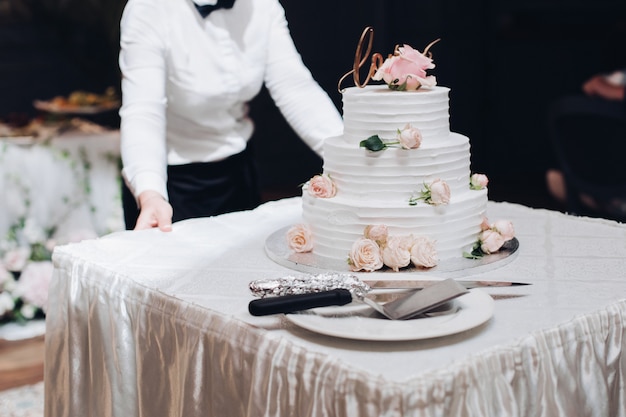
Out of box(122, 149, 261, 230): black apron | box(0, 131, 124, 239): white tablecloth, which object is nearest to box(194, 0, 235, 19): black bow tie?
box(122, 149, 261, 230): black apron

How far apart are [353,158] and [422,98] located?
164 mm

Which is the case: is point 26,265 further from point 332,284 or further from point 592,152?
point 332,284

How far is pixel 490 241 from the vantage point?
1555 millimetres

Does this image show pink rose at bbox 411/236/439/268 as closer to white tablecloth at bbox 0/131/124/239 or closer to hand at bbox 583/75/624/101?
white tablecloth at bbox 0/131/124/239

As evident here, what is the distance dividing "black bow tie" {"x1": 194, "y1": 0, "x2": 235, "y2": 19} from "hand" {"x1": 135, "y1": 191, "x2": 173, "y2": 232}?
1.95ft

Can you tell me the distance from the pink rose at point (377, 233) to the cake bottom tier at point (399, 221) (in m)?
0.03

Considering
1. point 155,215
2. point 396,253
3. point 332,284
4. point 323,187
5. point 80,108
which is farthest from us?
point 80,108

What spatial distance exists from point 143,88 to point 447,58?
493cm

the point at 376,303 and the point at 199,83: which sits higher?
the point at 199,83

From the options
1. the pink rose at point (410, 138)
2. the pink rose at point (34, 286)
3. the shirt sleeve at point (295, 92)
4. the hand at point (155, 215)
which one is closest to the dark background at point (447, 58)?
the pink rose at point (34, 286)

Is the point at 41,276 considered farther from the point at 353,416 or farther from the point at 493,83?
the point at 493,83

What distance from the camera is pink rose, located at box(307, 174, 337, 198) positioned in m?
1.56

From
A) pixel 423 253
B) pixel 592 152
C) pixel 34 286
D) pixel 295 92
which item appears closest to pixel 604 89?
pixel 592 152

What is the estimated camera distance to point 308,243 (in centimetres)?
159
